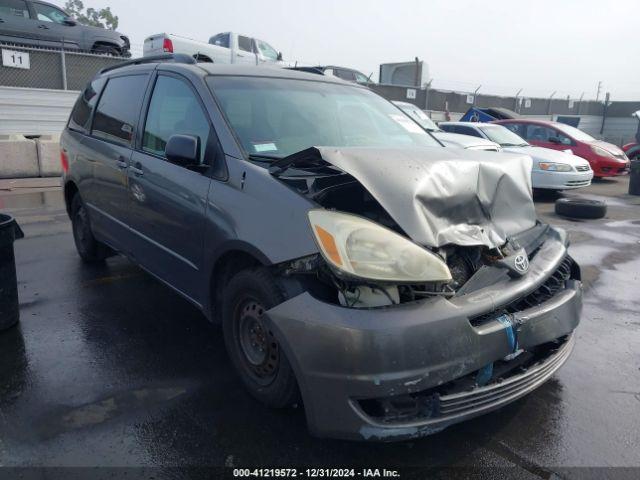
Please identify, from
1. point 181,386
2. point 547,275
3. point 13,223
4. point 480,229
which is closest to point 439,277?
point 480,229

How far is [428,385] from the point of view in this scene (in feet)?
6.99

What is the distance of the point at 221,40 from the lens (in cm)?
1719

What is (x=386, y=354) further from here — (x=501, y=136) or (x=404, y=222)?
(x=501, y=136)

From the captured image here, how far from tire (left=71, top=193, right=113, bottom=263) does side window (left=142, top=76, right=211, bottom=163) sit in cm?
166

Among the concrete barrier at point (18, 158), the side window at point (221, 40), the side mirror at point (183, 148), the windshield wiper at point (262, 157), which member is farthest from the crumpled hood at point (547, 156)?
the side window at point (221, 40)

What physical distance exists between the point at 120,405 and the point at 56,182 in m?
9.06

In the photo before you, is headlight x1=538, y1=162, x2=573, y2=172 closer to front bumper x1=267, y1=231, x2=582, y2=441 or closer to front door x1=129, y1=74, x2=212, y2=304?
front door x1=129, y1=74, x2=212, y2=304

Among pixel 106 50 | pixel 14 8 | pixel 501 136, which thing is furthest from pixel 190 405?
pixel 106 50

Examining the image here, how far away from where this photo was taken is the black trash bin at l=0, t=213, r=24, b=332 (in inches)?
141

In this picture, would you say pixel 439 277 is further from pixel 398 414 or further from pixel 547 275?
pixel 547 275

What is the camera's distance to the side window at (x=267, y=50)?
58.2 ft

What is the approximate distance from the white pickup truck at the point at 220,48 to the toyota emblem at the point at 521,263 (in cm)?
1409

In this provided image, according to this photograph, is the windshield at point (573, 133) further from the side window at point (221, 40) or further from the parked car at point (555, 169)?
the side window at point (221, 40)

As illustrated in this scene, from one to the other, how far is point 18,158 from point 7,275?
26.9 ft
